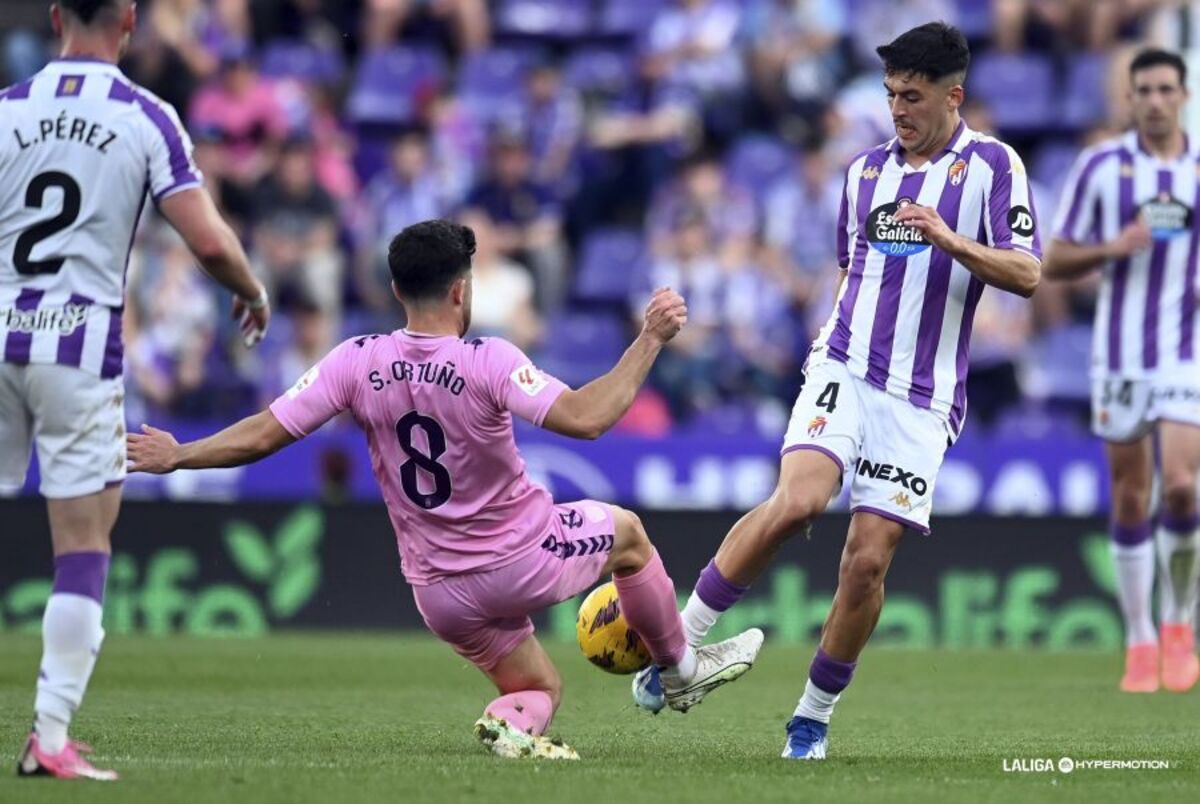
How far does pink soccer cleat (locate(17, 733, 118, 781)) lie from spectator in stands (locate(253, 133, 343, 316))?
10935 millimetres

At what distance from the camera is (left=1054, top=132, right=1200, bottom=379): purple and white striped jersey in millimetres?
10664

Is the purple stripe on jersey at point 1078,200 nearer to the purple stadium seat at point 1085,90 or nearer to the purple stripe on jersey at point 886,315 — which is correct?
the purple stripe on jersey at point 886,315

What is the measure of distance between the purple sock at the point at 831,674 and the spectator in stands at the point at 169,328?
9.23 m

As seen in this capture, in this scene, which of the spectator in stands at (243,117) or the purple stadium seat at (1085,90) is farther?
the purple stadium seat at (1085,90)

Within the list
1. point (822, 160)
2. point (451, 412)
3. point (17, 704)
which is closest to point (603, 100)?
point (822, 160)

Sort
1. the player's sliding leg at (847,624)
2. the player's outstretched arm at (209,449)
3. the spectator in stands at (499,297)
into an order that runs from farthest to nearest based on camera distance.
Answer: the spectator in stands at (499,297) → the player's sliding leg at (847,624) → the player's outstretched arm at (209,449)

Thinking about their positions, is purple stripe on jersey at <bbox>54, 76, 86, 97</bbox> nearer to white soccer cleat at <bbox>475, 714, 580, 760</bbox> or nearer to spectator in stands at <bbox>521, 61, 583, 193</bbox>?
white soccer cleat at <bbox>475, 714, 580, 760</bbox>

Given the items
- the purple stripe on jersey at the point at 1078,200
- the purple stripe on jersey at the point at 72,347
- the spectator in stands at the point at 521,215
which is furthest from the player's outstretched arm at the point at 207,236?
the spectator in stands at the point at 521,215

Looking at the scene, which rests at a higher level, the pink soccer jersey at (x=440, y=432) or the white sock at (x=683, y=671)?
the pink soccer jersey at (x=440, y=432)

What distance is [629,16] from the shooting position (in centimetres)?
1962

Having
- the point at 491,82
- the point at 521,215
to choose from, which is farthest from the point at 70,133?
the point at 491,82

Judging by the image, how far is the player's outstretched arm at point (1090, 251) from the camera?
413 inches

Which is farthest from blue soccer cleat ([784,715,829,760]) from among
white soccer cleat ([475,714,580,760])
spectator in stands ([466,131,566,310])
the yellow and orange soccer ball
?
spectator in stands ([466,131,566,310])

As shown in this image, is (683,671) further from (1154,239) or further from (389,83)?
(389,83)
